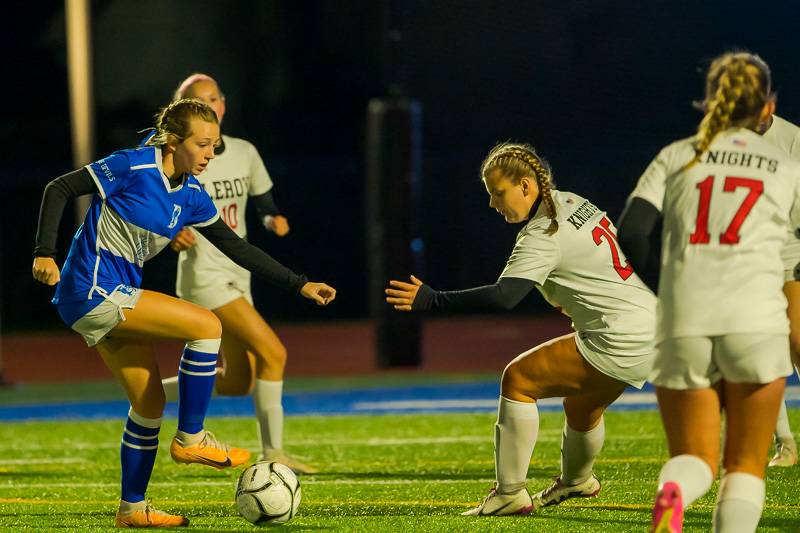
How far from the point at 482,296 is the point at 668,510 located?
133 cm

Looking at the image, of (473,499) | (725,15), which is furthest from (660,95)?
(473,499)

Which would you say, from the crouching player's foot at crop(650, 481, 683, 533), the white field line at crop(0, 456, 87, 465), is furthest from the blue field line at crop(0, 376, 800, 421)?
the crouching player's foot at crop(650, 481, 683, 533)

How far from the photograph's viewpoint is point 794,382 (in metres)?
11.2

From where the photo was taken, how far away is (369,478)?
6.75 m

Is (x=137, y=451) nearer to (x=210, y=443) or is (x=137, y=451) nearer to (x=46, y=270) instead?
(x=210, y=443)

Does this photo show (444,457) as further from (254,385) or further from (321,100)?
(321,100)

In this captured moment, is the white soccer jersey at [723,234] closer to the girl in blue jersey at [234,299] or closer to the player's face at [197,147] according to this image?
the player's face at [197,147]

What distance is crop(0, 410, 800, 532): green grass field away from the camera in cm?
527

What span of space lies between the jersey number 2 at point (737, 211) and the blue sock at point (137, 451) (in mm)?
2348

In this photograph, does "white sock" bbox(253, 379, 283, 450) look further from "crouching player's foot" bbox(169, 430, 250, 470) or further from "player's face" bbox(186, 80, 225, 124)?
"crouching player's foot" bbox(169, 430, 250, 470)

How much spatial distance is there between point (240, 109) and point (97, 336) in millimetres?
13238

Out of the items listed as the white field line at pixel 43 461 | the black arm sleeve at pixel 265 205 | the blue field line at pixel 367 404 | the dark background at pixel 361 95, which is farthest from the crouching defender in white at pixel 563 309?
the dark background at pixel 361 95

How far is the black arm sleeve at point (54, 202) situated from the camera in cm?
496

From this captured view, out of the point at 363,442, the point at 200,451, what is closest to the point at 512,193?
the point at 200,451
